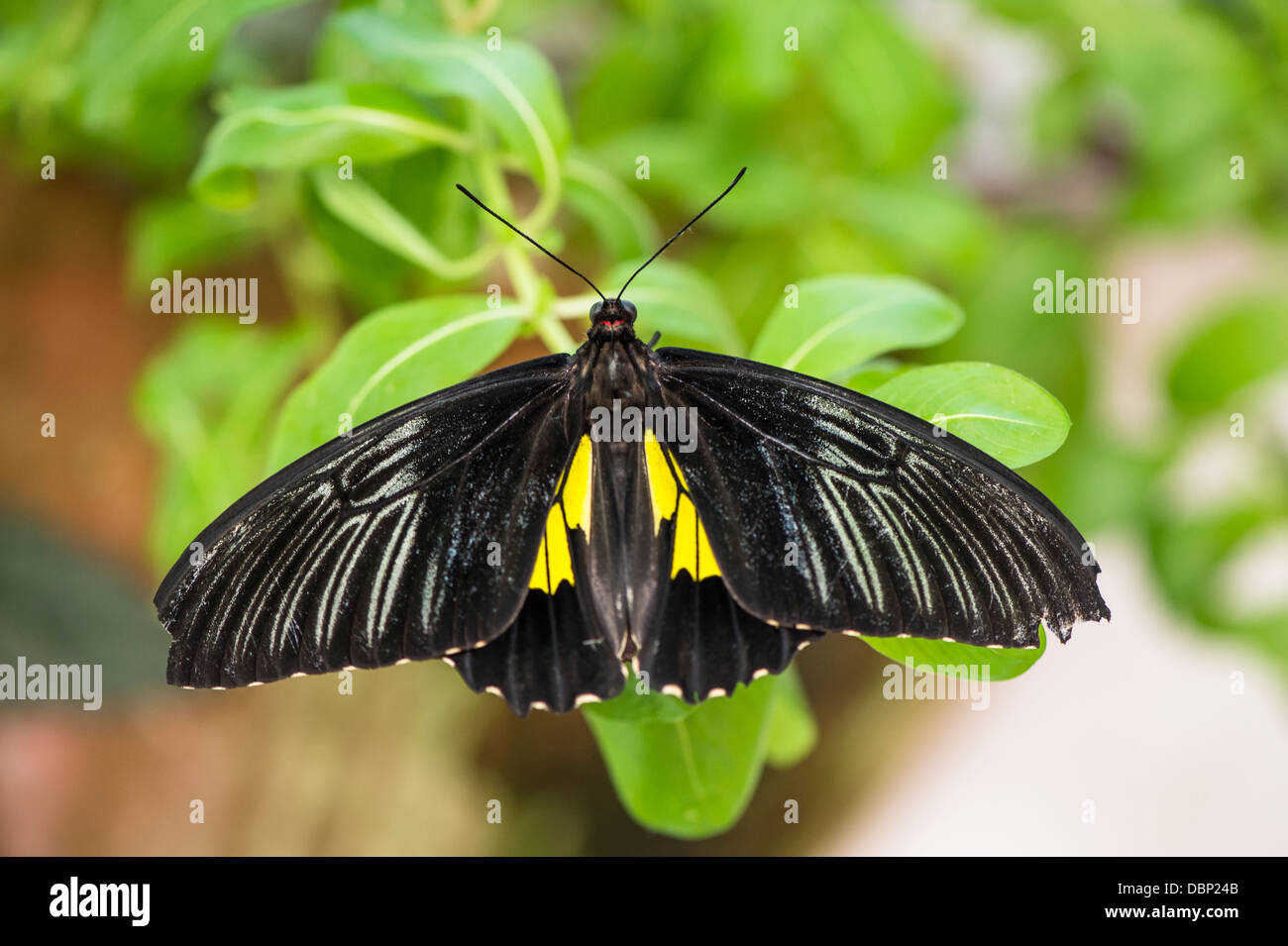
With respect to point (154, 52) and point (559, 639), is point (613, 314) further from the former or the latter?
point (154, 52)

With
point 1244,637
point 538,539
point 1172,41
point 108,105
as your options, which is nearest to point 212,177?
point 108,105

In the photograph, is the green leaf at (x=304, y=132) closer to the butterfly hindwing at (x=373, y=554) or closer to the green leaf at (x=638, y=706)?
the butterfly hindwing at (x=373, y=554)

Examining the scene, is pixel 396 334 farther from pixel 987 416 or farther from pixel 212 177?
pixel 987 416

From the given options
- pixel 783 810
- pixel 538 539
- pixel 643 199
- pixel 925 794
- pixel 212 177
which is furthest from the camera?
pixel 925 794

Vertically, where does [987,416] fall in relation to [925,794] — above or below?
above

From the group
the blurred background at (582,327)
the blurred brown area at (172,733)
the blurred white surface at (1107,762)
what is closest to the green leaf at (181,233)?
the blurred background at (582,327)

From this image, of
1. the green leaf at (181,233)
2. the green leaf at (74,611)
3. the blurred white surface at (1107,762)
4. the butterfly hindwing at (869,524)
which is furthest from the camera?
the blurred white surface at (1107,762)

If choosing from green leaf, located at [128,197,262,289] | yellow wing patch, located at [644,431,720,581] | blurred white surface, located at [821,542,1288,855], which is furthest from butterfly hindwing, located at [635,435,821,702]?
blurred white surface, located at [821,542,1288,855]

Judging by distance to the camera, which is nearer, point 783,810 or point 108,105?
point 108,105
